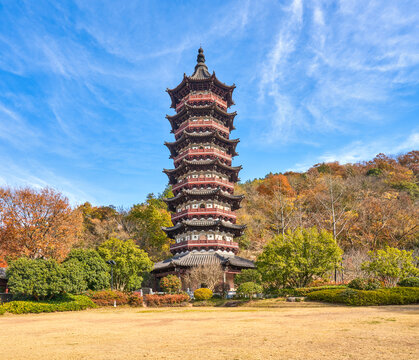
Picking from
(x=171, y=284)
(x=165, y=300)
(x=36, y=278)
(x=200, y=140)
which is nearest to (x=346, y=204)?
(x=200, y=140)

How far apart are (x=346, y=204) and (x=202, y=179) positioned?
26353mm

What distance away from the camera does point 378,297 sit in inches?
858

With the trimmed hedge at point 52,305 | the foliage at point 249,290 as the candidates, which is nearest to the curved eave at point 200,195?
→ the foliage at point 249,290

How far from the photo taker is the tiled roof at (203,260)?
123 ft

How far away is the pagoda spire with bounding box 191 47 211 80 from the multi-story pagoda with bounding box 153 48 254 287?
6.4 inches

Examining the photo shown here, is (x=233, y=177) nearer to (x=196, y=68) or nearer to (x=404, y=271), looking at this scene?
(x=196, y=68)

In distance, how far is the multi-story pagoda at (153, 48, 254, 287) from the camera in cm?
4153

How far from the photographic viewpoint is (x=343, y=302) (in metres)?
22.7

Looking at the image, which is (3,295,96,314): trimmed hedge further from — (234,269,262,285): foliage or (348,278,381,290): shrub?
(348,278,381,290): shrub

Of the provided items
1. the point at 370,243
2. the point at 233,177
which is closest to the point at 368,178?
the point at 370,243

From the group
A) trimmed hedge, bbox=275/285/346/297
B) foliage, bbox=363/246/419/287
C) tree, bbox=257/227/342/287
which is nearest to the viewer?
foliage, bbox=363/246/419/287

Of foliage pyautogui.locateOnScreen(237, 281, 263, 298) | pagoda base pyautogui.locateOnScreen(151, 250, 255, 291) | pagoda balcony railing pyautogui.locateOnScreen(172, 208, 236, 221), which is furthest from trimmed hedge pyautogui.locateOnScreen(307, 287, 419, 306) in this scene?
pagoda balcony railing pyautogui.locateOnScreen(172, 208, 236, 221)

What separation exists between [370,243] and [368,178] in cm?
2009

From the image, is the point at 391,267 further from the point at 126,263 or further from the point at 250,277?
the point at 126,263
